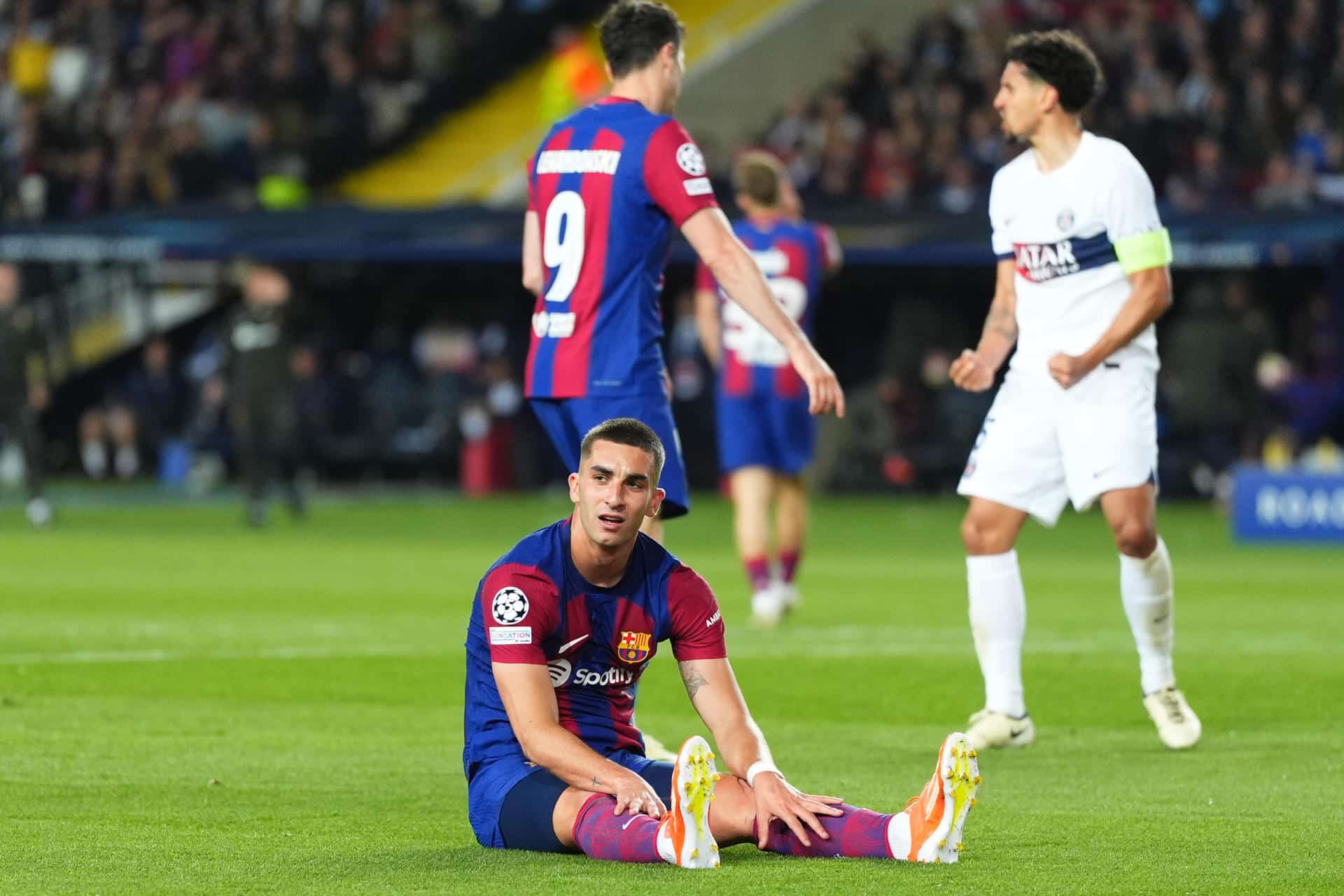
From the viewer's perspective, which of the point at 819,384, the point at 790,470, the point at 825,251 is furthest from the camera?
the point at 825,251

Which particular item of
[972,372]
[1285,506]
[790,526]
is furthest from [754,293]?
[1285,506]

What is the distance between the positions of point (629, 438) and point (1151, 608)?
10.7ft

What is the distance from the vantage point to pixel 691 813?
5352 mm

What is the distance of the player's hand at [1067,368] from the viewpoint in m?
7.96

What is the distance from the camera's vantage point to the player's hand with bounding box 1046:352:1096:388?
7.96 m

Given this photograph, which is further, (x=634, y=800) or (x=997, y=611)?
(x=997, y=611)

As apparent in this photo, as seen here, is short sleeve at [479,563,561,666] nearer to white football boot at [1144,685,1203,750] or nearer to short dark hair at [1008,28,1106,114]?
white football boot at [1144,685,1203,750]

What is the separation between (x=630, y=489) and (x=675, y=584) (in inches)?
13.2

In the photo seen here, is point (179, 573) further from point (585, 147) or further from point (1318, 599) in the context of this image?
point (585, 147)

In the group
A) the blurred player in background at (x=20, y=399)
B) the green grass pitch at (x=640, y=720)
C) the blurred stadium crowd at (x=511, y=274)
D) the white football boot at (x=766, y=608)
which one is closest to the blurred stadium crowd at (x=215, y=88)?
the blurred stadium crowd at (x=511, y=274)

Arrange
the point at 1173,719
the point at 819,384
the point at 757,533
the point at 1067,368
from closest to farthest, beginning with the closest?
the point at 819,384 → the point at 1067,368 → the point at 1173,719 → the point at 757,533

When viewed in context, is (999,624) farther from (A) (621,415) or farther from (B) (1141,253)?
(A) (621,415)

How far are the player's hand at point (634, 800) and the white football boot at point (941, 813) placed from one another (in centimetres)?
55

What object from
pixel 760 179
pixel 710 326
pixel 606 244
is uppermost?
Result: pixel 760 179
